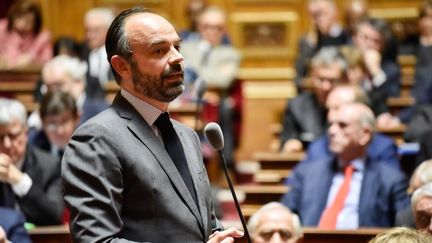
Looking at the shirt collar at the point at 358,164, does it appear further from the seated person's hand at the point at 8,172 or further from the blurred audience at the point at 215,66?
the blurred audience at the point at 215,66

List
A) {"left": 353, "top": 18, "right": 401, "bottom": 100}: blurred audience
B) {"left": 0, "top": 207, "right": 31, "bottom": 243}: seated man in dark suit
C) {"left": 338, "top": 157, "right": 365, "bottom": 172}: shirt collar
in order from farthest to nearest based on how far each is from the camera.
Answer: {"left": 353, "top": 18, "right": 401, "bottom": 100}: blurred audience → {"left": 338, "top": 157, "right": 365, "bottom": 172}: shirt collar → {"left": 0, "top": 207, "right": 31, "bottom": 243}: seated man in dark suit

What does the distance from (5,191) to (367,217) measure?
1370 mm

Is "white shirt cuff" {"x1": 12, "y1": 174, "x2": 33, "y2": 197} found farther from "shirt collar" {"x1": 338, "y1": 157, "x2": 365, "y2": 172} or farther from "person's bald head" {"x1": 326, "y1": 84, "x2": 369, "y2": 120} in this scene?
"person's bald head" {"x1": 326, "y1": 84, "x2": 369, "y2": 120}

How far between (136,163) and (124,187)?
5 centimetres

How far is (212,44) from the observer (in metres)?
6.09

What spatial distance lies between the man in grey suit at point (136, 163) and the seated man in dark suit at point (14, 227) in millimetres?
1178

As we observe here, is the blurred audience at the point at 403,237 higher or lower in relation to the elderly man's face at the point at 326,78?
lower

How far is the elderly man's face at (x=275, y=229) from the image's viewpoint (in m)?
3.01

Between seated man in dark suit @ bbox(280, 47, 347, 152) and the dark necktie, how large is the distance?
292 centimetres

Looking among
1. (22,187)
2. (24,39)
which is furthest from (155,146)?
(24,39)

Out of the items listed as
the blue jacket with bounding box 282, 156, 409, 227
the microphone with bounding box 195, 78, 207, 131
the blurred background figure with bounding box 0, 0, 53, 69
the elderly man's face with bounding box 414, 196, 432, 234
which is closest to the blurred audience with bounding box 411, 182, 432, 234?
the elderly man's face with bounding box 414, 196, 432, 234

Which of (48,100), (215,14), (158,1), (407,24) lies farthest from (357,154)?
(158,1)

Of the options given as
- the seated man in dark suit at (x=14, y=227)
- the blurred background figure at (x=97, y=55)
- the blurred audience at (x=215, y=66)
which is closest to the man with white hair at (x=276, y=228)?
the seated man in dark suit at (x=14, y=227)

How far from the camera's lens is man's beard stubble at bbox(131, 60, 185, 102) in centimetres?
180
